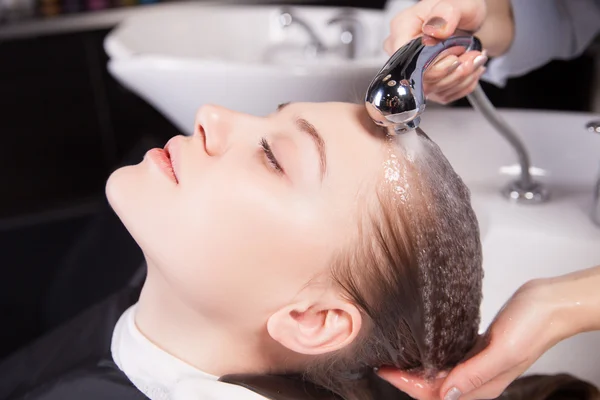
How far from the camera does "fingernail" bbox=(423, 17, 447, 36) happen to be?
0.68 m

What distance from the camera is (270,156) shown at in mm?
717

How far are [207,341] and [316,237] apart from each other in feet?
0.72

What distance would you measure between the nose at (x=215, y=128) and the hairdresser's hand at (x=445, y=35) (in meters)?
0.23

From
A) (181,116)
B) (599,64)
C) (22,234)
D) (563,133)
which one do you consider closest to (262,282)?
(563,133)

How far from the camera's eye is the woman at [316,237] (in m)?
0.67

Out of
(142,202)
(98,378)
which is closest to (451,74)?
(142,202)

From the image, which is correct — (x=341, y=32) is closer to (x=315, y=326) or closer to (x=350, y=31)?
(x=350, y=31)

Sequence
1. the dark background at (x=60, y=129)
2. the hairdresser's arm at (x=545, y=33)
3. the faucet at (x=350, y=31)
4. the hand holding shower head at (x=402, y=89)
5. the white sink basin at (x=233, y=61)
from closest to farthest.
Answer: the hand holding shower head at (x=402, y=89)
the hairdresser's arm at (x=545, y=33)
the white sink basin at (x=233, y=61)
the faucet at (x=350, y=31)
the dark background at (x=60, y=129)

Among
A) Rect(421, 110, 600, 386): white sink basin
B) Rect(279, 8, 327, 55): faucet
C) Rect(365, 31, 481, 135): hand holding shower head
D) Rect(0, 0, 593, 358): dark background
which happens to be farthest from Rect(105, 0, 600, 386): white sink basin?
Rect(0, 0, 593, 358): dark background

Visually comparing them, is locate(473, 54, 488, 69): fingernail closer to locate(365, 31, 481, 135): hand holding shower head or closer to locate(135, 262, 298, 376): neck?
locate(365, 31, 481, 135): hand holding shower head

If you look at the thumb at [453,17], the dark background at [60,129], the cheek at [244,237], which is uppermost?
the thumb at [453,17]

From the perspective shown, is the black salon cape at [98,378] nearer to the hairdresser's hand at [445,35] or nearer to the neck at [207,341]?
the neck at [207,341]

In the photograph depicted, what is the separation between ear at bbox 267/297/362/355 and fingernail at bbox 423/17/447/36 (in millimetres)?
313

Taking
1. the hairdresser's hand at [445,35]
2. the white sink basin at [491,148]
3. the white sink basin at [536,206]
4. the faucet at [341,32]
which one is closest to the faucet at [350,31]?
the faucet at [341,32]
